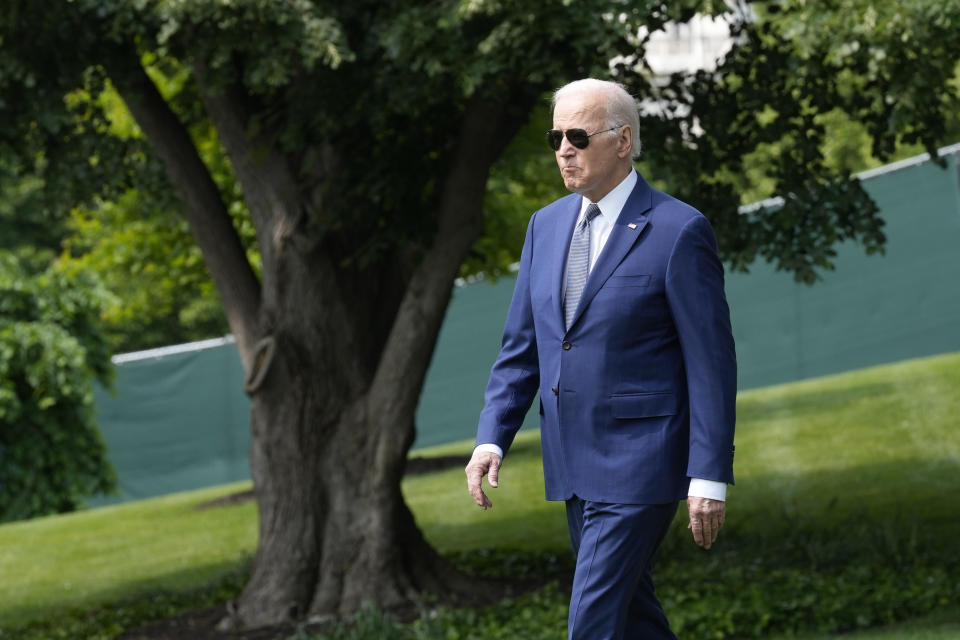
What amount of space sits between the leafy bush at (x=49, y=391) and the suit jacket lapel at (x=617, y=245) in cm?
1249

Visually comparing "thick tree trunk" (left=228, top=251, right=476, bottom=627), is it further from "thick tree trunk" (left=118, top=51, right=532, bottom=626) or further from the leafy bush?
the leafy bush

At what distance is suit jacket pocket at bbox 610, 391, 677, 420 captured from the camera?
3715 mm

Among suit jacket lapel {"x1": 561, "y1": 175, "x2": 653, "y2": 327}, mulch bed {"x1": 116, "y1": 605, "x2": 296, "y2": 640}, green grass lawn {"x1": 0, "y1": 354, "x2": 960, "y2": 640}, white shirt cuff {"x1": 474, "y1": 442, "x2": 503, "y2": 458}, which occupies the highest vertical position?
suit jacket lapel {"x1": 561, "y1": 175, "x2": 653, "y2": 327}

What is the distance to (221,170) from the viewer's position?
15.9 metres

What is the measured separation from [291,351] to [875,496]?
5.74m

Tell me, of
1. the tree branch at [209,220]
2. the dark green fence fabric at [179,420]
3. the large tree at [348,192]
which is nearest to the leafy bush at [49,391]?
the dark green fence fabric at [179,420]

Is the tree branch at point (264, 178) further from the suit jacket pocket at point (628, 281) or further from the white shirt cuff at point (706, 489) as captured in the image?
the white shirt cuff at point (706, 489)

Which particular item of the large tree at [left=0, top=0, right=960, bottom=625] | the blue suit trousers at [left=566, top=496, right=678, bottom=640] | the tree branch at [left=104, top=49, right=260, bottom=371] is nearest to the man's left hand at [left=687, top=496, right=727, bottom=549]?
the blue suit trousers at [left=566, top=496, right=678, bottom=640]

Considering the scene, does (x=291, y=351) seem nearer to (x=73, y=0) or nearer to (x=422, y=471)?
(x=73, y=0)

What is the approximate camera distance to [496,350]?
18156 mm

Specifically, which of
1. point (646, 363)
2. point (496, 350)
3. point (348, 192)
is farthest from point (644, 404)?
point (496, 350)

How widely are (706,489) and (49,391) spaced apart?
44.6 feet

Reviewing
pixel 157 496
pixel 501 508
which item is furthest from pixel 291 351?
pixel 157 496

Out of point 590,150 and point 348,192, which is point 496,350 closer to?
point 348,192
